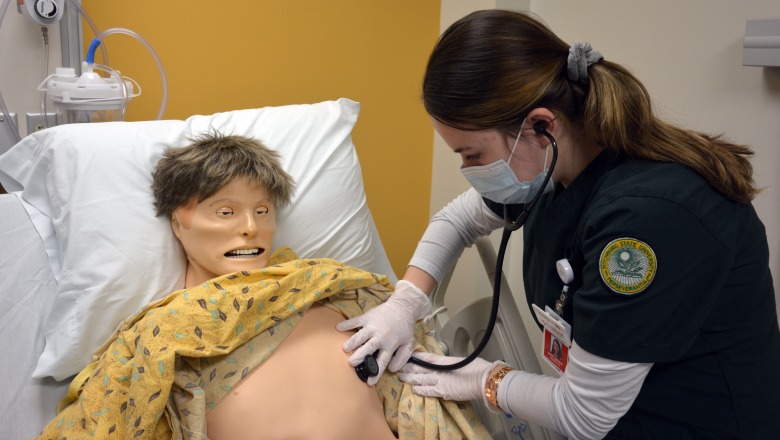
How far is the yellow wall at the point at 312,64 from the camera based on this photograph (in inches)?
82.6

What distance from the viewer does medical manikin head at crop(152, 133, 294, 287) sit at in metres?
1.48

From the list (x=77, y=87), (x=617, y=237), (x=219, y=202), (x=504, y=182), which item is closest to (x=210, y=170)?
(x=219, y=202)

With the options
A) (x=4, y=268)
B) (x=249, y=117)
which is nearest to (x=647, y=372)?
(x=249, y=117)

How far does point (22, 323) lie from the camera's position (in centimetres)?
145

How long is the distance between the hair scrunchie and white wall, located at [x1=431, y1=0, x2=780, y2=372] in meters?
0.72

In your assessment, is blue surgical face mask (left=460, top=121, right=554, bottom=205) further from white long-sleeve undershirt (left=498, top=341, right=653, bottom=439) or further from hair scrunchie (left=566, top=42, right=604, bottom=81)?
white long-sleeve undershirt (left=498, top=341, right=653, bottom=439)

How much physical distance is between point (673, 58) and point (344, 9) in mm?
1089

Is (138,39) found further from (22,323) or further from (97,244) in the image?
(22,323)

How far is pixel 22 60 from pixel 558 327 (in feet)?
5.08

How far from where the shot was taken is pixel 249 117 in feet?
6.06

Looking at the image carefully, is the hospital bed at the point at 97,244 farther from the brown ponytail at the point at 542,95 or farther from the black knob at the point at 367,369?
the brown ponytail at the point at 542,95

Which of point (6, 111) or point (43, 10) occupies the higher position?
point (43, 10)

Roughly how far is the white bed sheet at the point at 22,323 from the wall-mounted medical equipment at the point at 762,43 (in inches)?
65.6

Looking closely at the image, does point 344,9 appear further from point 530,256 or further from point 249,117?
point 530,256
